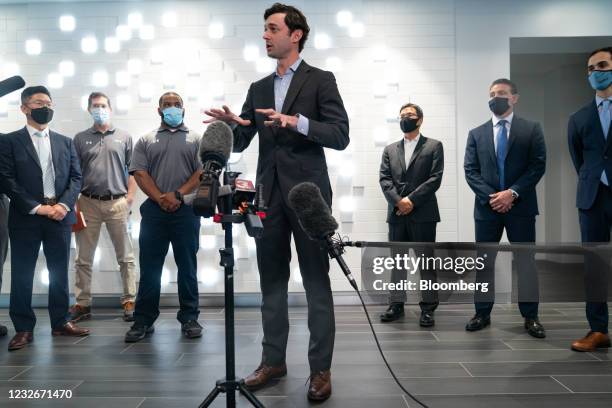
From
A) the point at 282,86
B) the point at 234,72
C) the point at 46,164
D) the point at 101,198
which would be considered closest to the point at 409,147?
the point at 234,72

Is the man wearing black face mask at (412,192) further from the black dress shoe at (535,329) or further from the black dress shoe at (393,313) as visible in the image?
the black dress shoe at (535,329)

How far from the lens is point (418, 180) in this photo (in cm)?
433

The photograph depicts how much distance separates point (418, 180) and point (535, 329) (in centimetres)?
138

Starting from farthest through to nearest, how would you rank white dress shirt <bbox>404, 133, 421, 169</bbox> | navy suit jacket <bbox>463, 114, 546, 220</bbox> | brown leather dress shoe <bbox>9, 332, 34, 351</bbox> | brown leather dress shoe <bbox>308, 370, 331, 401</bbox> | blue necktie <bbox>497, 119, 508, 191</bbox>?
white dress shirt <bbox>404, 133, 421, 169</bbox>, blue necktie <bbox>497, 119, 508, 191</bbox>, navy suit jacket <bbox>463, 114, 546, 220</bbox>, brown leather dress shoe <bbox>9, 332, 34, 351</bbox>, brown leather dress shoe <bbox>308, 370, 331, 401</bbox>

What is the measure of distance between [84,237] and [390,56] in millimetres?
3181

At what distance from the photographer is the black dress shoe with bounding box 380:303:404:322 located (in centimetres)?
427

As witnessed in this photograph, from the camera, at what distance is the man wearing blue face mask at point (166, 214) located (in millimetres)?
3801

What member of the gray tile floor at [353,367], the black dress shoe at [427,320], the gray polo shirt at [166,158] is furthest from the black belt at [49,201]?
the black dress shoe at [427,320]

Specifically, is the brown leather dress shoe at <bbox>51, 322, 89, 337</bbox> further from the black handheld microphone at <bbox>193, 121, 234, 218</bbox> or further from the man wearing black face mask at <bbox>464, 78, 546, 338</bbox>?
the man wearing black face mask at <bbox>464, 78, 546, 338</bbox>

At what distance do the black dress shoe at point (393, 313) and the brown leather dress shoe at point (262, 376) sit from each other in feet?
5.37

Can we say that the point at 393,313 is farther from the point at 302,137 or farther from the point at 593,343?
the point at 302,137

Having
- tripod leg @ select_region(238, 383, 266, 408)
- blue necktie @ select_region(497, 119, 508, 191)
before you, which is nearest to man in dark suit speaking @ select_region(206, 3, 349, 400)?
tripod leg @ select_region(238, 383, 266, 408)

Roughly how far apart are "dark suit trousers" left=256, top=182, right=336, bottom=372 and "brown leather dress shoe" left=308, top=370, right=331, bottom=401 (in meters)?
0.03

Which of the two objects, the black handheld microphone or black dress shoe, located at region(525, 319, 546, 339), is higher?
the black handheld microphone
